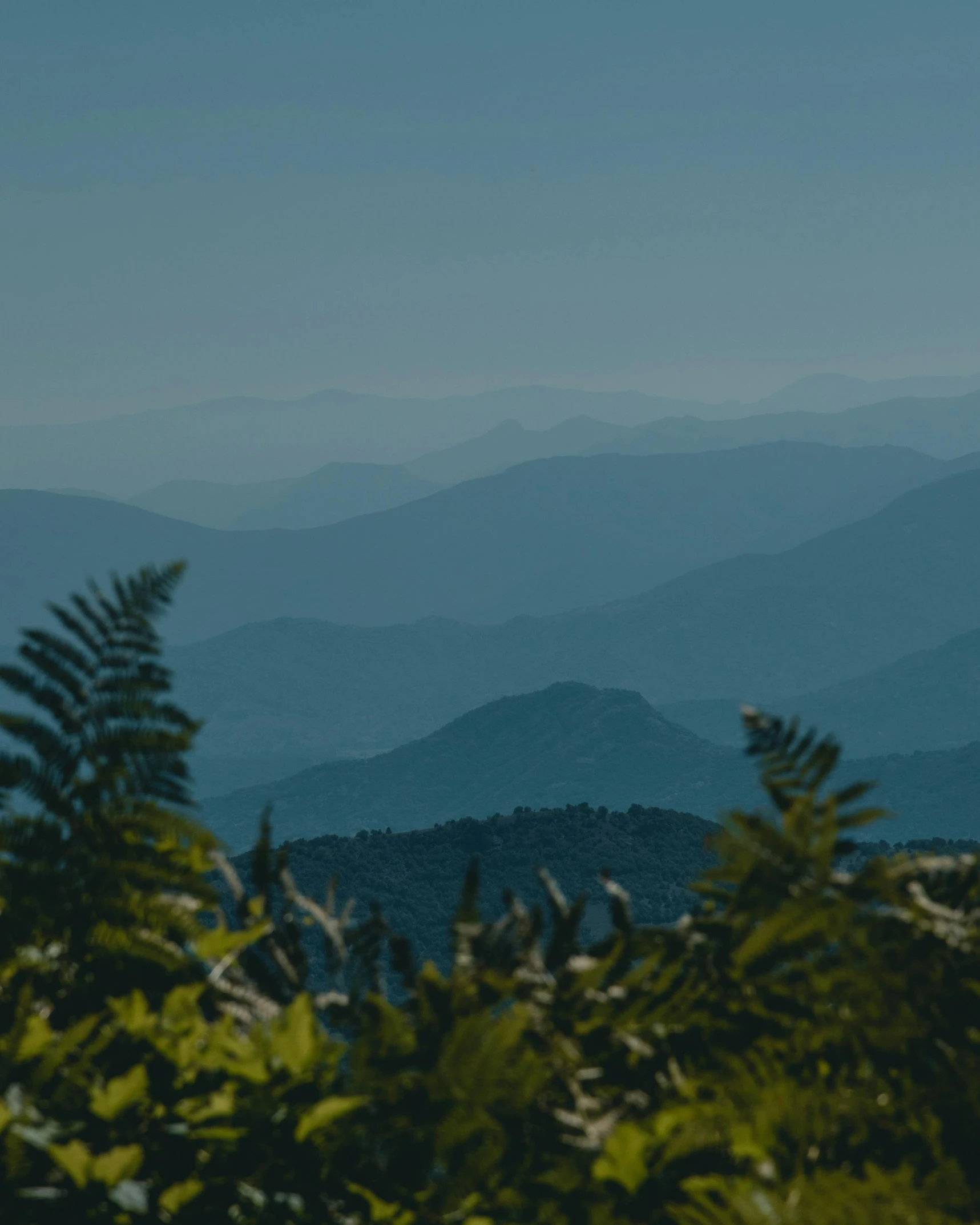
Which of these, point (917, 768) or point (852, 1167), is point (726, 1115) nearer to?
point (852, 1167)

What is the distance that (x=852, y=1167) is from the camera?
1.91 meters

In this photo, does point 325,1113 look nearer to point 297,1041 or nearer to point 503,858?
point 297,1041

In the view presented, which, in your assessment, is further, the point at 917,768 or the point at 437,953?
the point at 917,768

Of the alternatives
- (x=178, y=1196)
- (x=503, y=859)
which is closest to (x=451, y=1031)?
(x=178, y=1196)

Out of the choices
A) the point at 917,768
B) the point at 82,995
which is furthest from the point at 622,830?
the point at 917,768

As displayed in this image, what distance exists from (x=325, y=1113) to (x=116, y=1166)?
11.8 inches

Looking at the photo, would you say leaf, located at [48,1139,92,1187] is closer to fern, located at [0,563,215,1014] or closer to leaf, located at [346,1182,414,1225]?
Result: leaf, located at [346,1182,414,1225]

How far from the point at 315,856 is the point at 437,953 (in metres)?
14.5

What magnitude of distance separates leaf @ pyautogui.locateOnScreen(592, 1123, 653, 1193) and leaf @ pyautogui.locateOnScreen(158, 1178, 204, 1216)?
0.56 m

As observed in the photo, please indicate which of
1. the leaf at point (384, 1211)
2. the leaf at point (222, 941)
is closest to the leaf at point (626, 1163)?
the leaf at point (384, 1211)

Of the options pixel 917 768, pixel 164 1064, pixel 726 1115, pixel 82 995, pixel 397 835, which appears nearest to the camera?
pixel 726 1115

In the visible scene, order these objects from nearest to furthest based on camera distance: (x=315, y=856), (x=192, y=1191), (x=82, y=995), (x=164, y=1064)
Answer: (x=192, y=1191) < (x=164, y=1064) < (x=82, y=995) < (x=315, y=856)

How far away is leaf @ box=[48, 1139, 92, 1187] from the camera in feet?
5.63

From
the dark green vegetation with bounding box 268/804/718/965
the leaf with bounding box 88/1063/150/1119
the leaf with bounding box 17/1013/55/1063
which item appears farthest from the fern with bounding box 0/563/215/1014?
the dark green vegetation with bounding box 268/804/718/965
